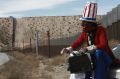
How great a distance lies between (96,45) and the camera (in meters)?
6.57

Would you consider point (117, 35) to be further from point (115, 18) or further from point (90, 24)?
point (90, 24)

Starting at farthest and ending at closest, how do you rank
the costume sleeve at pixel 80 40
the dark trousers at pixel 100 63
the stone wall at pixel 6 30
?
1. the stone wall at pixel 6 30
2. the costume sleeve at pixel 80 40
3. the dark trousers at pixel 100 63

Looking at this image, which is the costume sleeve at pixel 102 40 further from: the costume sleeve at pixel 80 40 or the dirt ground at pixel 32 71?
the dirt ground at pixel 32 71

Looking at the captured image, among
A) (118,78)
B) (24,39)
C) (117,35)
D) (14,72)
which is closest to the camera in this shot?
(118,78)

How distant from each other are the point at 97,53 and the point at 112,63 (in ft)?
0.83

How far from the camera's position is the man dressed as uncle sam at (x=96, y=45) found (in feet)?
21.1

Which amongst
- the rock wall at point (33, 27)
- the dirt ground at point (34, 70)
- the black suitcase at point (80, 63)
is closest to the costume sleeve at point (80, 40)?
the black suitcase at point (80, 63)

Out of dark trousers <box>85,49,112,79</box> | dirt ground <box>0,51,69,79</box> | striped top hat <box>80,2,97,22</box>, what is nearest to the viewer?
dark trousers <box>85,49,112,79</box>

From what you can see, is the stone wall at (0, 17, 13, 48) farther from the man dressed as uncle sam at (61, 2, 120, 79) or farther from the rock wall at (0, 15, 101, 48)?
the man dressed as uncle sam at (61, 2, 120, 79)

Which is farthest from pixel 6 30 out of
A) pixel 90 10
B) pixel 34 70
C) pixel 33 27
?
pixel 90 10

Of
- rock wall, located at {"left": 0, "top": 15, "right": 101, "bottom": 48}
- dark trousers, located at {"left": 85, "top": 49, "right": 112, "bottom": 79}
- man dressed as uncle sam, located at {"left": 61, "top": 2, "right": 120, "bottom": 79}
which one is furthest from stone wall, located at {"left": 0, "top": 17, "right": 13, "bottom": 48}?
dark trousers, located at {"left": 85, "top": 49, "right": 112, "bottom": 79}

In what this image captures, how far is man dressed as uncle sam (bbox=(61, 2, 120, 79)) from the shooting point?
21.1 feet

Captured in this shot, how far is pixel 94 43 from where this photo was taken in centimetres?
675

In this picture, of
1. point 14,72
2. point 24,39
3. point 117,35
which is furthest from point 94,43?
point 24,39
